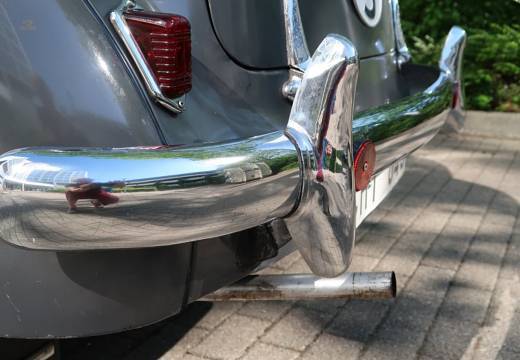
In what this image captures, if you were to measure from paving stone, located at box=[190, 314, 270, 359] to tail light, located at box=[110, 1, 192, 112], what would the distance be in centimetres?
108

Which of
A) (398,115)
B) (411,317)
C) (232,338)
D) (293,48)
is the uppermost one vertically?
(293,48)

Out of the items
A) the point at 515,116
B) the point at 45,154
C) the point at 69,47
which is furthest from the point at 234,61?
the point at 515,116

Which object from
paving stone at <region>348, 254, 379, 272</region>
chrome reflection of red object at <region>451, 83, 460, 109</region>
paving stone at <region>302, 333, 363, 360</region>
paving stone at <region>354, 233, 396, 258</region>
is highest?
chrome reflection of red object at <region>451, 83, 460, 109</region>

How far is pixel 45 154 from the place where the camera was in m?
1.19

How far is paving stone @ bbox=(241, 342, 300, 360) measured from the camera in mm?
2217

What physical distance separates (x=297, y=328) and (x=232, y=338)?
250mm

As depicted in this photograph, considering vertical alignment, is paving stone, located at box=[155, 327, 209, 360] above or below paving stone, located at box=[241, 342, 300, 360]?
above

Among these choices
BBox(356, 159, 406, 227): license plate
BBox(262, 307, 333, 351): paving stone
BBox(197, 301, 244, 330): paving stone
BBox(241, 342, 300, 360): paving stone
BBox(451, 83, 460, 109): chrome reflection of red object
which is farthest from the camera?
BBox(451, 83, 460, 109): chrome reflection of red object

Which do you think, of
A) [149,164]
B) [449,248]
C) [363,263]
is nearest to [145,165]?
[149,164]

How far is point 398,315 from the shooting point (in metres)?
2.55

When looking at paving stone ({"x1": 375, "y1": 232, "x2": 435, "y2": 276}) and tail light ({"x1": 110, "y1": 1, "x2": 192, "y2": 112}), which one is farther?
paving stone ({"x1": 375, "y1": 232, "x2": 435, "y2": 276})

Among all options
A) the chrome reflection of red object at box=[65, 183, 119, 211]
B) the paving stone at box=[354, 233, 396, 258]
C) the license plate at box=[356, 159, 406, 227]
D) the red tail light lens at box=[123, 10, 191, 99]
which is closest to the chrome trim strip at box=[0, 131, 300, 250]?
the chrome reflection of red object at box=[65, 183, 119, 211]

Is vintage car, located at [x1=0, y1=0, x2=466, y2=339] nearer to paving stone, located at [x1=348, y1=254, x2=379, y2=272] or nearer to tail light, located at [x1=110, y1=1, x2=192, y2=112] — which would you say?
tail light, located at [x1=110, y1=1, x2=192, y2=112]

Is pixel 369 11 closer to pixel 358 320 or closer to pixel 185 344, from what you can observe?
pixel 358 320
